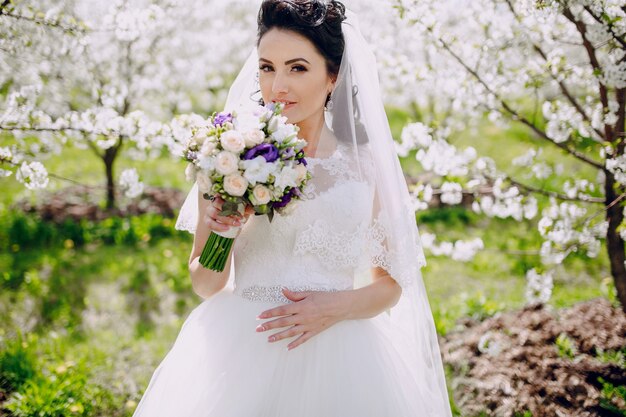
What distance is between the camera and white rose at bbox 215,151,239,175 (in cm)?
192

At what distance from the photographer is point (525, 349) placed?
3852 mm

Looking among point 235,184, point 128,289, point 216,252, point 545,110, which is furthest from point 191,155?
point 128,289

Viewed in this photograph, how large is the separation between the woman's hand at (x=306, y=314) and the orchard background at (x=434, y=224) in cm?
125

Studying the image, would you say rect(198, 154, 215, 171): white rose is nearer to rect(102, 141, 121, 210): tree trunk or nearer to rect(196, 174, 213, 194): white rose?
rect(196, 174, 213, 194): white rose

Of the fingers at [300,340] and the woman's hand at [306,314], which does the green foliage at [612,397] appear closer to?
the woman's hand at [306,314]

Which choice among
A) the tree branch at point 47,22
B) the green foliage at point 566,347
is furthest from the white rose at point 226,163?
the green foliage at point 566,347

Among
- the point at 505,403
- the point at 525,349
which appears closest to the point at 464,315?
the point at 525,349

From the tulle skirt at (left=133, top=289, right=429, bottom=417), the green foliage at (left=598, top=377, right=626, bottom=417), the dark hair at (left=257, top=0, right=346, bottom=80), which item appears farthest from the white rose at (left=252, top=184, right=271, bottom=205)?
the green foliage at (left=598, top=377, right=626, bottom=417)

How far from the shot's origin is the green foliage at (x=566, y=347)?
3.80 meters

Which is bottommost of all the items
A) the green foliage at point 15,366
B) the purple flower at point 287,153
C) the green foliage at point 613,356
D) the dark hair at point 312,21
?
the green foliage at point 613,356

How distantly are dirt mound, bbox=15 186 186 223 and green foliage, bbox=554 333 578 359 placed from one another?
4.85 metres

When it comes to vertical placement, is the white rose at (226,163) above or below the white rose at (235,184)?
above

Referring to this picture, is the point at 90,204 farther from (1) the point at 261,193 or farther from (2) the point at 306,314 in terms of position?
(1) the point at 261,193

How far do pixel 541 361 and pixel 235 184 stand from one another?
2707 mm
